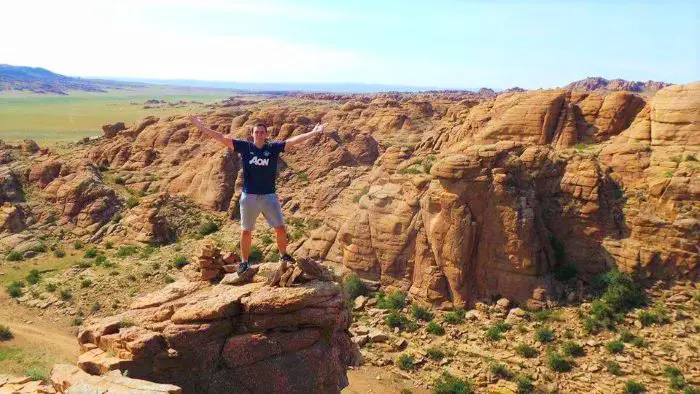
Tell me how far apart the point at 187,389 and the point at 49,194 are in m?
47.0

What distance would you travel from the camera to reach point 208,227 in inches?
1964

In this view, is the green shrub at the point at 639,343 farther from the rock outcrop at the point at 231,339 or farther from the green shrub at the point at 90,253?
the green shrub at the point at 90,253

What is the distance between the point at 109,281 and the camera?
39.9 meters

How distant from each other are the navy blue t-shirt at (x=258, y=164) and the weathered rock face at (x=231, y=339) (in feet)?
10.7

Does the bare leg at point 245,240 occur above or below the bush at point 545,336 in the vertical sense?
above

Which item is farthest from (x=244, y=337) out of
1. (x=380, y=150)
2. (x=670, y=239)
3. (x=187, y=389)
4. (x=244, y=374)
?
(x=380, y=150)

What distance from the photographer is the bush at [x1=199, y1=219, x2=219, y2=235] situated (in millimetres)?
49309

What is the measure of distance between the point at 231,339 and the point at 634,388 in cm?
2006

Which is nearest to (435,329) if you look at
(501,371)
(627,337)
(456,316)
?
(456,316)

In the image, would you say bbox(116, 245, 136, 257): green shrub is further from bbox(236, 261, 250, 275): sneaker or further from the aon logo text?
the aon logo text

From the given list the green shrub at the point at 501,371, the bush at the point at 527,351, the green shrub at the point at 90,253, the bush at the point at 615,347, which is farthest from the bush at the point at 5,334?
the bush at the point at 615,347

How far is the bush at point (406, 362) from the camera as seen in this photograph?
94.9 ft

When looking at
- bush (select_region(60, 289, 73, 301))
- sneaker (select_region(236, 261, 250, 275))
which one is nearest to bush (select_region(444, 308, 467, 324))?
sneaker (select_region(236, 261, 250, 275))

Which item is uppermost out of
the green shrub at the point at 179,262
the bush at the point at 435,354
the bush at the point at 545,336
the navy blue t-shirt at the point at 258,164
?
the navy blue t-shirt at the point at 258,164
